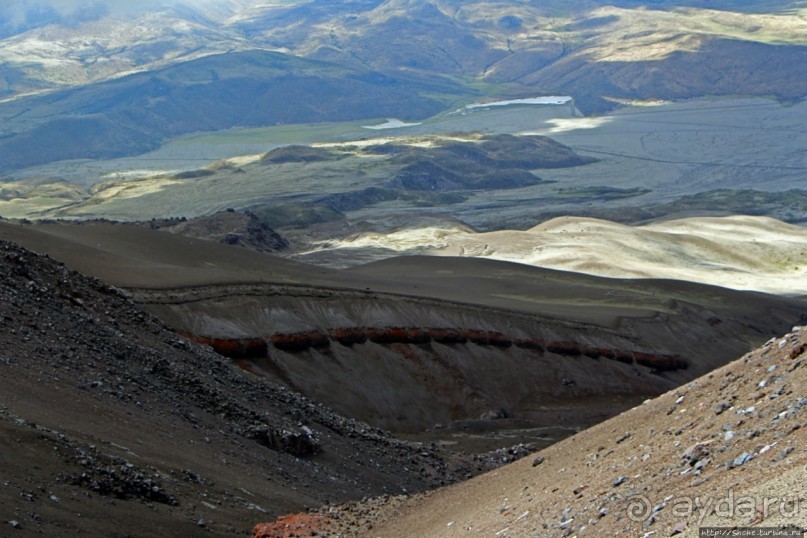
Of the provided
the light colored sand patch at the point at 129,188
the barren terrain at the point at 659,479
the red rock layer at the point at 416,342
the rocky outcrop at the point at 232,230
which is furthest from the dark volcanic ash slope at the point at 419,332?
the light colored sand patch at the point at 129,188

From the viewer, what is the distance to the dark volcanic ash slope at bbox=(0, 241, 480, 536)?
15.0 metres

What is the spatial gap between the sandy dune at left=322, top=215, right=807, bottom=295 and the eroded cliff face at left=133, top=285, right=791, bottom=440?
2096cm

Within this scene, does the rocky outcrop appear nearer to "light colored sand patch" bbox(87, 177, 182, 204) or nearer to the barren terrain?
"light colored sand patch" bbox(87, 177, 182, 204)

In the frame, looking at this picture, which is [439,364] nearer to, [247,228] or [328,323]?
[328,323]

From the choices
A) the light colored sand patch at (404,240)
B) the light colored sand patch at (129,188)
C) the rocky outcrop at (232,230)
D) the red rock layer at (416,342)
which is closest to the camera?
the red rock layer at (416,342)

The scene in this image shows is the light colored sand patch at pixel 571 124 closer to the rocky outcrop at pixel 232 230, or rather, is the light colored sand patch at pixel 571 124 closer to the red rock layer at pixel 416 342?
the rocky outcrop at pixel 232 230

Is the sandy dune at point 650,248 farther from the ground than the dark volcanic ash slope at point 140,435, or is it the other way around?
the dark volcanic ash slope at point 140,435

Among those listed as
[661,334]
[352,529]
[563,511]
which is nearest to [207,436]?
[352,529]

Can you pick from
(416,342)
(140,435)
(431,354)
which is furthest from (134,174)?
(140,435)

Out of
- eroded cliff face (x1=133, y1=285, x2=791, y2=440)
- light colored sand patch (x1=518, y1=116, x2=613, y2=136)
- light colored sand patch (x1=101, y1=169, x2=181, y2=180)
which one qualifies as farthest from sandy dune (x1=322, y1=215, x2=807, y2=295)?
light colored sand patch (x1=518, y1=116, x2=613, y2=136)

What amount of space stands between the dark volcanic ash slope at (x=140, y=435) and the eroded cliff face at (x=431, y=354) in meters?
6.77

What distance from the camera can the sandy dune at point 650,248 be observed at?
6869 cm

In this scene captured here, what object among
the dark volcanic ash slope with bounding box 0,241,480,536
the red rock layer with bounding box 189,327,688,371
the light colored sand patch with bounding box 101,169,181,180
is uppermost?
the dark volcanic ash slope with bounding box 0,241,480,536

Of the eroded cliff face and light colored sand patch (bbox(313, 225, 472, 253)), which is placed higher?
the eroded cliff face
